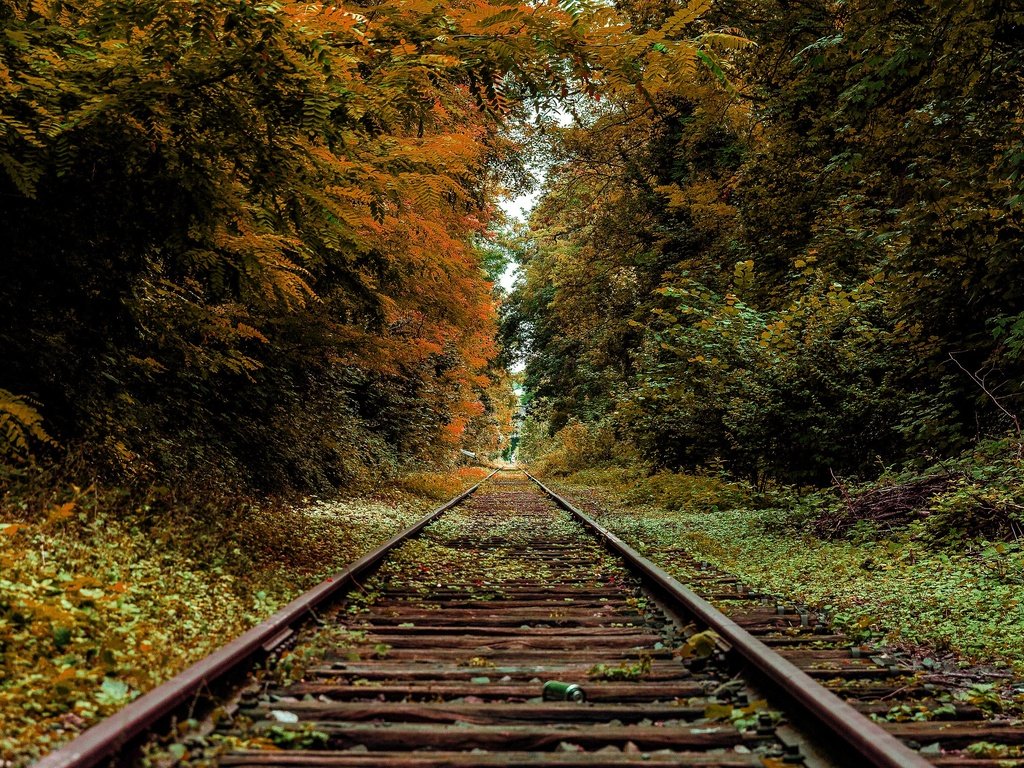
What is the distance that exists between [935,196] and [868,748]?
7.36m

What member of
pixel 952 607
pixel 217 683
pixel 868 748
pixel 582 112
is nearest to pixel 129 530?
pixel 217 683

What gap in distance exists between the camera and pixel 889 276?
9.80m

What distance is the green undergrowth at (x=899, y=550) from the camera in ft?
15.3

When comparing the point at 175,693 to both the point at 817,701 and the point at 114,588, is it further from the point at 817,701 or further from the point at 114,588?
the point at 817,701

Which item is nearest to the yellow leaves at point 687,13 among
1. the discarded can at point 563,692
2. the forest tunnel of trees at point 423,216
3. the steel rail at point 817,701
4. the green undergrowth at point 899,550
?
the forest tunnel of trees at point 423,216

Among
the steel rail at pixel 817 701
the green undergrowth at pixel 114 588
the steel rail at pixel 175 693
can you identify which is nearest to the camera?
the steel rail at pixel 175 693

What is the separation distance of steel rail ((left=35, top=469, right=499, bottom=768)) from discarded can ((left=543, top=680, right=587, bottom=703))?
4.75 feet

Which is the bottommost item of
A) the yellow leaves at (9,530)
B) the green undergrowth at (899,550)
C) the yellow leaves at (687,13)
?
the green undergrowth at (899,550)

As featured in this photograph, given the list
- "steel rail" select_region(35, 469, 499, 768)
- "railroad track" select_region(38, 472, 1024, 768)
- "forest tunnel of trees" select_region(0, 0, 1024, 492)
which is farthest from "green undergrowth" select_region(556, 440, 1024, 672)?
"steel rail" select_region(35, 469, 499, 768)

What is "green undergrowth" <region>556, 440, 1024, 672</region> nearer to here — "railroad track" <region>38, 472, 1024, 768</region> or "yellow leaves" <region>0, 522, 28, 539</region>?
"railroad track" <region>38, 472, 1024, 768</region>

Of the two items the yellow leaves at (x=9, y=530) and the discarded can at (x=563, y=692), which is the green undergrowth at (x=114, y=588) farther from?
the discarded can at (x=563, y=692)

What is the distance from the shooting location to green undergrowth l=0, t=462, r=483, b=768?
9.68 feet

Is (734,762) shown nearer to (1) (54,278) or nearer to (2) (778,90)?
(1) (54,278)

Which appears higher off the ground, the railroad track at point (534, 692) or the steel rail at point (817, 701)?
the steel rail at point (817, 701)
